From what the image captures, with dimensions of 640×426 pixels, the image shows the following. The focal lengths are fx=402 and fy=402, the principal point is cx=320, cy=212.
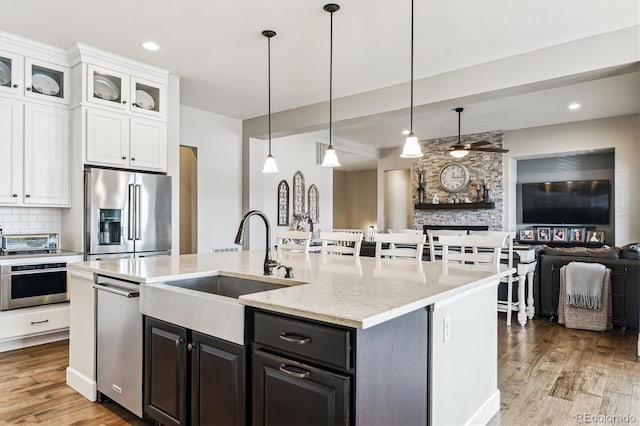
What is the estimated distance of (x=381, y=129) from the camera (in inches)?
299

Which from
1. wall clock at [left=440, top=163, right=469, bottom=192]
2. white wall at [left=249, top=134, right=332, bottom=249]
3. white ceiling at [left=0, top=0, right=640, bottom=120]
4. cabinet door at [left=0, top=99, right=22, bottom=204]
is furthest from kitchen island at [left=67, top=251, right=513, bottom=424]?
wall clock at [left=440, top=163, right=469, bottom=192]

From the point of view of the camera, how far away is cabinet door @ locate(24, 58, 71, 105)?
3.81 meters

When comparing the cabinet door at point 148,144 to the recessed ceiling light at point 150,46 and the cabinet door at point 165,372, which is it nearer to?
the recessed ceiling light at point 150,46

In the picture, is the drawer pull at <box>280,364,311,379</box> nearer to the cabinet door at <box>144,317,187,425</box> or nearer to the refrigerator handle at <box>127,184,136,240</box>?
the cabinet door at <box>144,317,187,425</box>

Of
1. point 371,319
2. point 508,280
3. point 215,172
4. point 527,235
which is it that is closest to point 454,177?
point 527,235

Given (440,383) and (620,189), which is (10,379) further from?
(620,189)

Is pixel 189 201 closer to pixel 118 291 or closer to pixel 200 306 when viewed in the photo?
pixel 118 291

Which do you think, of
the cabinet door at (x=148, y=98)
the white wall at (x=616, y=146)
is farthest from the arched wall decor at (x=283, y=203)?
the white wall at (x=616, y=146)

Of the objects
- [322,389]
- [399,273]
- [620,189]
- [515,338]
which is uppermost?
[620,189]

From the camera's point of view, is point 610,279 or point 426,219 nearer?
point 610,279

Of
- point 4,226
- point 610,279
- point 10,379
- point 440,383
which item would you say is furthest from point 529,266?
point 4,226

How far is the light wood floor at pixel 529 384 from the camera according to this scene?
242cm

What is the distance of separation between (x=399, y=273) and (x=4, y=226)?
3.87 metres

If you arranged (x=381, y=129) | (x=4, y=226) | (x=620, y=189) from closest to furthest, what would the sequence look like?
(x=4, y=226)
(x=620, y=189)
(x=381, y=129)
